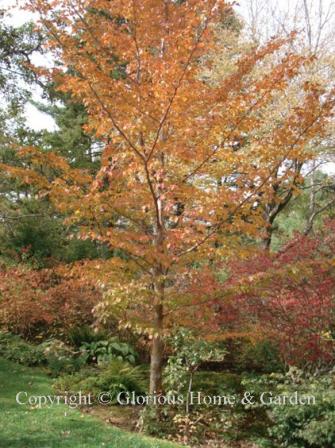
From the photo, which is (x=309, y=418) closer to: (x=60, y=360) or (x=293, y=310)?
(x=293, y=310)

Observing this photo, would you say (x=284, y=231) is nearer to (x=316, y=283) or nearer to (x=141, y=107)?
(x=316, y=283)

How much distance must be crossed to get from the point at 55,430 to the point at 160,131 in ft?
11.5

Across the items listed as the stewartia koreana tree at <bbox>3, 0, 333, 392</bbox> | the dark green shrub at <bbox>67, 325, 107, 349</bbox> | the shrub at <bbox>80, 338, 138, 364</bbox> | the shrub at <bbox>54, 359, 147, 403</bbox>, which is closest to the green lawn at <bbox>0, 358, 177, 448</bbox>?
the shrub at <bbox>54, 359, 147, 403</bbox>

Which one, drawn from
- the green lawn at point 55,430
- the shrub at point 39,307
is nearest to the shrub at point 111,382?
the green lawn at point 55,430

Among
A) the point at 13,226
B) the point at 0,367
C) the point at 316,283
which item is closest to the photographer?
the point at 316,283

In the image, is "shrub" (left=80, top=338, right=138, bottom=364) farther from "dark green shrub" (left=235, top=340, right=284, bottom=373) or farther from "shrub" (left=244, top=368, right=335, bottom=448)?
"shrub" (left=244, top=368, right=335, bottom=448)

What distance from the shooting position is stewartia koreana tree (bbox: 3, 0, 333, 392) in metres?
4.64

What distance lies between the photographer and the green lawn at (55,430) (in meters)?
4.36

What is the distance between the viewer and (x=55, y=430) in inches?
187

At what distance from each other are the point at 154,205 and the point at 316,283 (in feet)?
9.32

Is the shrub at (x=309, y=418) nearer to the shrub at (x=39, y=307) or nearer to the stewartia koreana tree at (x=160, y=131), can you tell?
the stewartia koreana tree at (x=160, y=131)

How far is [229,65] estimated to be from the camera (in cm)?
1128

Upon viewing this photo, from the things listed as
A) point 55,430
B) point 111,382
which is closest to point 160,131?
point 55,430

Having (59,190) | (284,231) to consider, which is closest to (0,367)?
(59,190)
